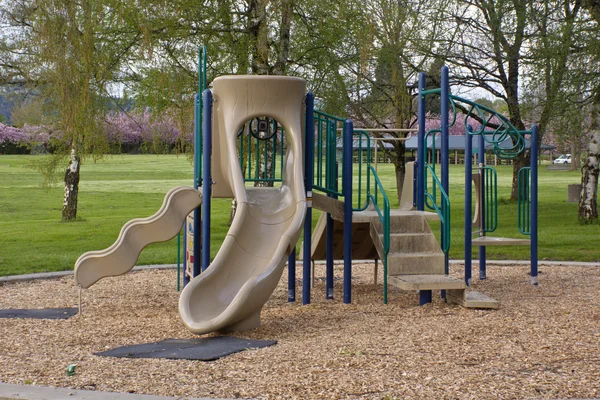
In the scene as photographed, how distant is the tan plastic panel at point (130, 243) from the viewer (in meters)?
7.65

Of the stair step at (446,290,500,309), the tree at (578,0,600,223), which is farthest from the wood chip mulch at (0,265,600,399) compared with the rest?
the tree at (578,0,600,223)

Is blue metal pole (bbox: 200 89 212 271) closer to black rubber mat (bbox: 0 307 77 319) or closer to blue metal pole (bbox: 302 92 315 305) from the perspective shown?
blue metal pole (bbox: 302 92 315 305)

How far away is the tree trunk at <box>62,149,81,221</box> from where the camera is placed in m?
19.4

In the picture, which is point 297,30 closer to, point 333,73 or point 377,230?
point 333,73

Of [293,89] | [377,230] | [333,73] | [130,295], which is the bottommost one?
[130,295]

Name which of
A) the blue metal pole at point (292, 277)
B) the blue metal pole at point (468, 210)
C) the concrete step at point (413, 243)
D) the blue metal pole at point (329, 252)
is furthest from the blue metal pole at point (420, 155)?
the blue metal pole at point (292, 277)

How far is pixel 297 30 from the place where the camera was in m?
15.1

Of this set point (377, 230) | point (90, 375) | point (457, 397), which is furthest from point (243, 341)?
point (377, 230)

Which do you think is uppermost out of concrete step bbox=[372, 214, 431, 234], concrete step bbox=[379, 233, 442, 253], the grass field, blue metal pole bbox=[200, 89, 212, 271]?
blue metal pole bbox=[200, 89, 212, 271]

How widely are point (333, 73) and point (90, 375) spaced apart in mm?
11160

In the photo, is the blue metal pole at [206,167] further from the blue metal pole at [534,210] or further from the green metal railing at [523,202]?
the blue metal pole at [534,210]

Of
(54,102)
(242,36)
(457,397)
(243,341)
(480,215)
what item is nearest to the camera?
(457,397)

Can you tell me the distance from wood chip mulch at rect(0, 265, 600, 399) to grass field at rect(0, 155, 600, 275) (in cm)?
410

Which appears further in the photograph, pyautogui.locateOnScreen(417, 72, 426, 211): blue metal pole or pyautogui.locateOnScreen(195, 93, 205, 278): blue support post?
pyautogui.locateOnScreen(417, 72, 426, 211): blue metal pole
